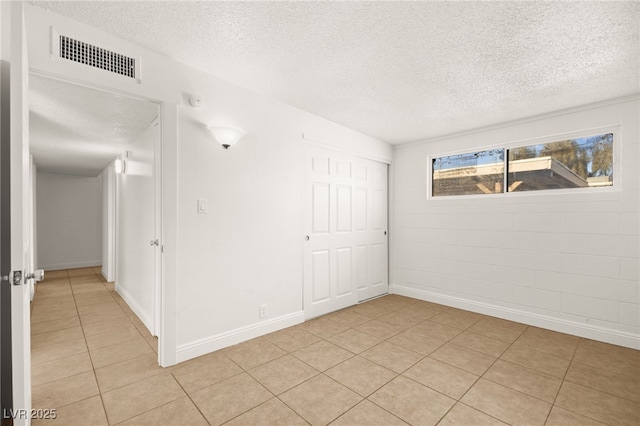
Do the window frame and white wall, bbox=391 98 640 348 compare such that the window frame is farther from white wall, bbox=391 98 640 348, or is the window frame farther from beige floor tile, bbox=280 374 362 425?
beige floor tile, bbox=280 374 362 425

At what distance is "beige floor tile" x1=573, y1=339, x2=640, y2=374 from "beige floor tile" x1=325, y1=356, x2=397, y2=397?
6.06 feet

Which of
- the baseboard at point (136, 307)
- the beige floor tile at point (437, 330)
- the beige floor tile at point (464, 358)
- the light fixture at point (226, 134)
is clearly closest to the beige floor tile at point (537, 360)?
the beige floor tile at point (464, 358)

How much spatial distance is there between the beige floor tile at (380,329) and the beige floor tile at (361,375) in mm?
632

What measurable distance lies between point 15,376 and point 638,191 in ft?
16.2

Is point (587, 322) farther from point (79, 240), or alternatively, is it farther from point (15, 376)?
point (79, 240)

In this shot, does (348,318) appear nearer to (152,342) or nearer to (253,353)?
(253,353)

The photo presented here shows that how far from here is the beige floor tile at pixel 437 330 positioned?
10.4 feet

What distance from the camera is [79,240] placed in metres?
7.43

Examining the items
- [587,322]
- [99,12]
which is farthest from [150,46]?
[587,322]

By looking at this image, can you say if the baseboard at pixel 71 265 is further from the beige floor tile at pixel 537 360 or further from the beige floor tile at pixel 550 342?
the beige floor tile at pixel 550 342

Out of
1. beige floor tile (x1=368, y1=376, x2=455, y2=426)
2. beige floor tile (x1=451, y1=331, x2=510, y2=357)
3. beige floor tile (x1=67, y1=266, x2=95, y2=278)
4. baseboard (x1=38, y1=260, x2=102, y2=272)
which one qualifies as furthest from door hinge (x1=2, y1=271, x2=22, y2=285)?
baseboard (x1=38, y1=260, x2=102, y2=272)

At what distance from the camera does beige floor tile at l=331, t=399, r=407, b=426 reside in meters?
1.80

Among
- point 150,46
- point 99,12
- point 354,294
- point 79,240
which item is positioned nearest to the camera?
point 99,12

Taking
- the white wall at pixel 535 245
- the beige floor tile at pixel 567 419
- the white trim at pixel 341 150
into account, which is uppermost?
the white trim at pixel 341 150
